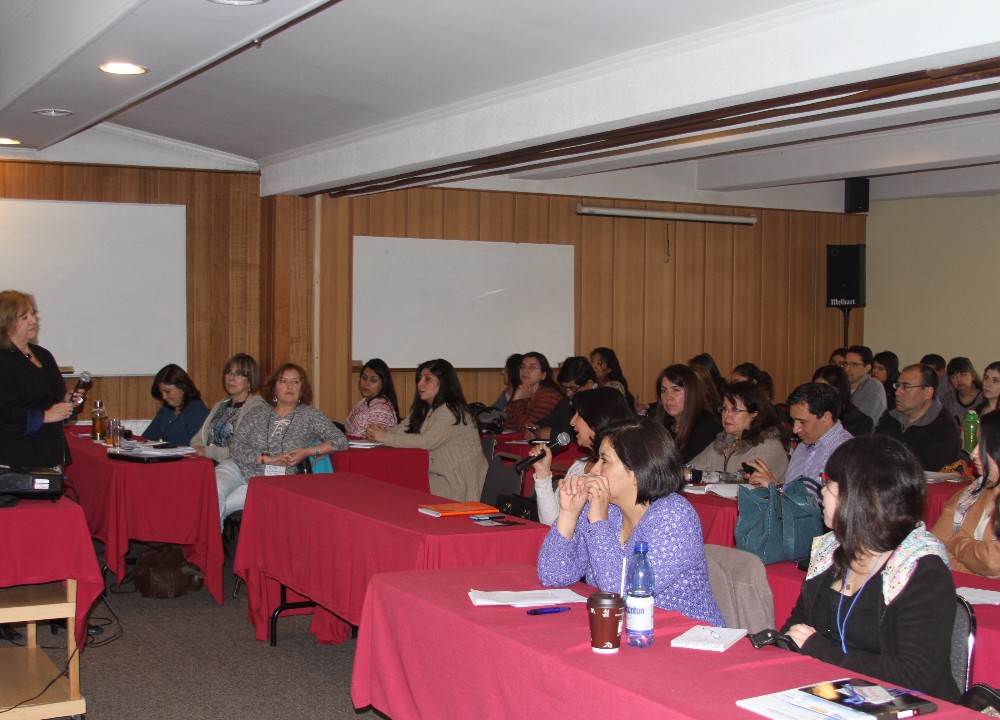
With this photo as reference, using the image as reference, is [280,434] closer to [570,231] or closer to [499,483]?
[499,483]

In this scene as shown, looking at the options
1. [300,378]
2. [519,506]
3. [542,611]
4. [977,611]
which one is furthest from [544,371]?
[542,611]

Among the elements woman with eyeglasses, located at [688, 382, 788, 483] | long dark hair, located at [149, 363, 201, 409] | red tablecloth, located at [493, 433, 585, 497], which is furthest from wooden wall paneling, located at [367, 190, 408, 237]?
woman with eyeglasses, located at [688, 382, 788, 483]

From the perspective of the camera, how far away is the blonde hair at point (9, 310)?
4.84 m

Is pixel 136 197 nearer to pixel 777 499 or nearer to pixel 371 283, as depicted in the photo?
pixel 371 283

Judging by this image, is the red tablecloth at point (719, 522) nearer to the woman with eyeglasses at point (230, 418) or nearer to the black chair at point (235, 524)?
the black chair at point (235, 524)

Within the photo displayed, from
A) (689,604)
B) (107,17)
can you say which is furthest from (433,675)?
(107,17)

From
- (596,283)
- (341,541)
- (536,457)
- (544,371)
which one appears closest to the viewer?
(536,457)

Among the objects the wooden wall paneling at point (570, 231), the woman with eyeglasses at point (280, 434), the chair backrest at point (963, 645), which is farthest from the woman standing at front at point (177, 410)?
the chair backrest at point (963, 645)

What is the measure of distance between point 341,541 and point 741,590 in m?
1.77

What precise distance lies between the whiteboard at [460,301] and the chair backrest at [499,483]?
14.3ft

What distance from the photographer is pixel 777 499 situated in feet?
12.2

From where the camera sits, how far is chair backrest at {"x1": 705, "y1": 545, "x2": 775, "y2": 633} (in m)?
3.07

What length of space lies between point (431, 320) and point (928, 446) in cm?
473

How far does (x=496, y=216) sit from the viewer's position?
32.8ft
